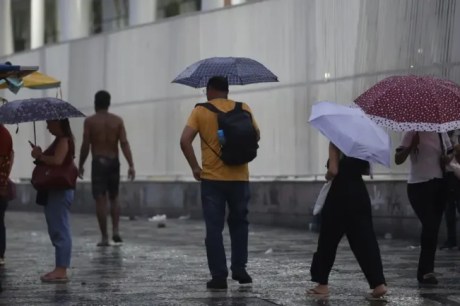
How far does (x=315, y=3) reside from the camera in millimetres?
18500

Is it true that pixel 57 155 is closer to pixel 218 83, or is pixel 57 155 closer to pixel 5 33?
pixel 218 83

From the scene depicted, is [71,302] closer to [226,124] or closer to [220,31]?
[226,124]

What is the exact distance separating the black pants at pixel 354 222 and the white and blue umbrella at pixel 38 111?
274 centimetres

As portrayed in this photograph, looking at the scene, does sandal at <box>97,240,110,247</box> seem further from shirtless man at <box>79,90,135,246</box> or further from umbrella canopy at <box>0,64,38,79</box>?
umbrella canopy at <box>0,64,38,79</box>

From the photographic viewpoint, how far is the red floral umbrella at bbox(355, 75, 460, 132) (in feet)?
30.9

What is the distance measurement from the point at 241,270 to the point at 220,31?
1106cm

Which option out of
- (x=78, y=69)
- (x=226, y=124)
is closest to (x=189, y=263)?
(x=226, y=124)

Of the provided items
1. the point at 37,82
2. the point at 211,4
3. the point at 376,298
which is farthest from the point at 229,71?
the point at 211,4

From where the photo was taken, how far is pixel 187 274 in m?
11.4

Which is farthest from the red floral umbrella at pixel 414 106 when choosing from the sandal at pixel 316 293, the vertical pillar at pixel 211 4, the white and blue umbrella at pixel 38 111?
the vertical pillar at pixel 211 4

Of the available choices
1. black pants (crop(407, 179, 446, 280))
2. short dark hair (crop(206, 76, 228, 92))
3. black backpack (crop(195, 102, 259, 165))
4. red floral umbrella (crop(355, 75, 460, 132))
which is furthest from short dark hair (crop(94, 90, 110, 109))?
red floral umbrella (crop(355, 75, 460, 132))

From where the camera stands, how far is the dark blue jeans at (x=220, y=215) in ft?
33.2

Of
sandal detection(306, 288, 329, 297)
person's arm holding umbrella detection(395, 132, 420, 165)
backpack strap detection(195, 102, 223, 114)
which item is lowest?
sandal detection(306, 288, 329, 297)

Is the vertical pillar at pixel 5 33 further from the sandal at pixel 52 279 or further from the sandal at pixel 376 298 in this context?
the sandal at pixel 376 298
